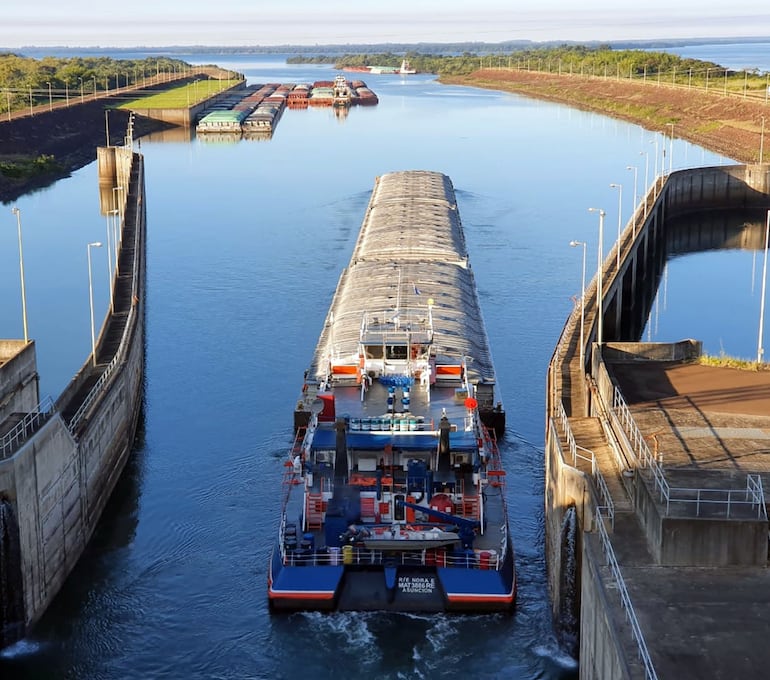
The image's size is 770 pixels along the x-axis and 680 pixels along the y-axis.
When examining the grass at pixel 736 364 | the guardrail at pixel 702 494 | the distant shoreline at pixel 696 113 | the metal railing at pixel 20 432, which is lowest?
the metal railing at pixel 20 432

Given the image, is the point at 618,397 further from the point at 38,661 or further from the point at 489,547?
the point at 38,661

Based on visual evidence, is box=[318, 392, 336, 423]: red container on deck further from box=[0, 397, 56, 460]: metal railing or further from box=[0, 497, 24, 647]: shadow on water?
box=[0, 497, 24, 647]: shadow on water

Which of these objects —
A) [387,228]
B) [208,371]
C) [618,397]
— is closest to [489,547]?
[618,397]

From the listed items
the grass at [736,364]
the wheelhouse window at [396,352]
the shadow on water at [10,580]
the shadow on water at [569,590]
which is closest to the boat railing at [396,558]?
the shadow on water at [569,590]

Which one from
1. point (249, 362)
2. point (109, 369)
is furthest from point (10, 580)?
point (249, 362)

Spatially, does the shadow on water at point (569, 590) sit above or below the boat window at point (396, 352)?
below

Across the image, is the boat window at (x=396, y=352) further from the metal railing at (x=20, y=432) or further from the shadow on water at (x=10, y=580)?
the shadow on water at (x=10, y=580)

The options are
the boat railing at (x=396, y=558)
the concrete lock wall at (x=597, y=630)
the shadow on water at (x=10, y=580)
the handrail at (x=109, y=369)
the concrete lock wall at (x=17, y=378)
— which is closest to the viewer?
the concrete lock wall at (x=597, y=630)
